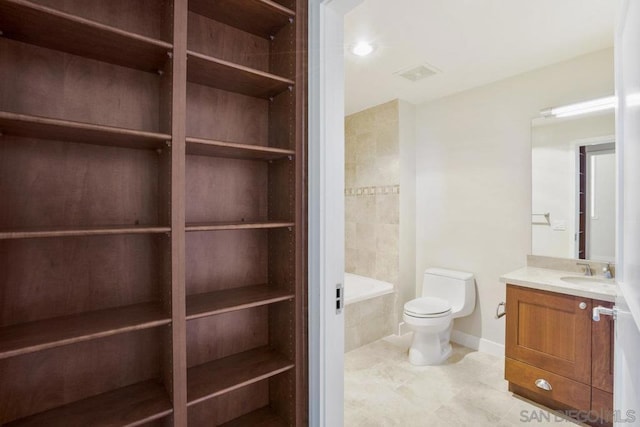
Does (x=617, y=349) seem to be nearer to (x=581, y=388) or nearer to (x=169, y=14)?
(x=581, y=388)

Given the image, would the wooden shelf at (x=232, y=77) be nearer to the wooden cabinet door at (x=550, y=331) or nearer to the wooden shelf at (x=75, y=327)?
the wooden shelf at (x=75, y=327)

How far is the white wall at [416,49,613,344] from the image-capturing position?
96.0 inches

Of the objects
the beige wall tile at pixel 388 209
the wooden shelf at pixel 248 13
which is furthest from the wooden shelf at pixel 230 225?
the beige wall tile at pixel 388 209

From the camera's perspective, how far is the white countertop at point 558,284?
178cm

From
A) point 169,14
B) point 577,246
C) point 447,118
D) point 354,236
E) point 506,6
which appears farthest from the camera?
point 354,236

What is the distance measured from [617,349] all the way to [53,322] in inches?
78.1

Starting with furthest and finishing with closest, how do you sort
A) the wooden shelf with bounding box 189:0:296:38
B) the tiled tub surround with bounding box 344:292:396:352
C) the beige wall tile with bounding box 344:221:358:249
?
the beige wall tile with bounding box 344:221:358:249 → the tiled tub surround with bounding box 344:292:396:352 → the wooden shelf with bounding box 189:0:296:38

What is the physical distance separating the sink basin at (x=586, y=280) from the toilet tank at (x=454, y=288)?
2.59 ft

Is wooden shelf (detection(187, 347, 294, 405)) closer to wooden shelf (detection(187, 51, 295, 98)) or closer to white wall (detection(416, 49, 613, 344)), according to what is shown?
wooden shelf (detection(187, 51, 295, 98))

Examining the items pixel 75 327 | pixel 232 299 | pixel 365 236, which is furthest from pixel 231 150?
pixel 365 236

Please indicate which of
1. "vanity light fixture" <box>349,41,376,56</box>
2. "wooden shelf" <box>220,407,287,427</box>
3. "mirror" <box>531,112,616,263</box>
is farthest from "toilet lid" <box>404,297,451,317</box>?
"vanity light fixture" <box>349,41,376,56</box>

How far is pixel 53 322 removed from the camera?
105 cm

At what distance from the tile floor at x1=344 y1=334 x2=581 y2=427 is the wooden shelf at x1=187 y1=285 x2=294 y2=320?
1.10m

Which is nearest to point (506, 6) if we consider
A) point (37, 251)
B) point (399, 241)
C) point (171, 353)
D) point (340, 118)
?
point (340, 118)
